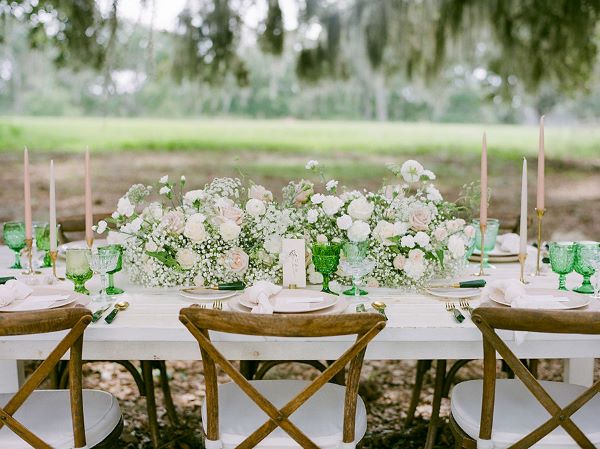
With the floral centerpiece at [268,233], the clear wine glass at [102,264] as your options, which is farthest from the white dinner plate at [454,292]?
the clear wine glass at [102,264]

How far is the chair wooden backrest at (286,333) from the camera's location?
5.35 feet

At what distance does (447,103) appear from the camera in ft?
43.9

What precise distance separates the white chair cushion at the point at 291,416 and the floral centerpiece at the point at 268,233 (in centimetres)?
46

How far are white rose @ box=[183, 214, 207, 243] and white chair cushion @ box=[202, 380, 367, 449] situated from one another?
534 millimetres

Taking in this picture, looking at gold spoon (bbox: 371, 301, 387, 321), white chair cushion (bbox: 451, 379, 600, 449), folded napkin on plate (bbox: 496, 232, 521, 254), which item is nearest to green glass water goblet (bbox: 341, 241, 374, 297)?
gold spoon (bbox: 371, 301, 387, 321)

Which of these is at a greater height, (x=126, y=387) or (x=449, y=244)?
(x=449, y=244)

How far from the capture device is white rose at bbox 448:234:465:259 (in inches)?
95.7

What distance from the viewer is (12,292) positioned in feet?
7.00

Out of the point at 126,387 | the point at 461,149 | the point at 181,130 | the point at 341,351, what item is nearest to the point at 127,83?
the point at 181,130

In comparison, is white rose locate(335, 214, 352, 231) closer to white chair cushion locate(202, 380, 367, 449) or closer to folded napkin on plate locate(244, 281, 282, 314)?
folded napkin on plate locate(244, 281, 282, 314)

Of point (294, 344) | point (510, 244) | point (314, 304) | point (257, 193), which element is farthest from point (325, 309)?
point (510, 244)

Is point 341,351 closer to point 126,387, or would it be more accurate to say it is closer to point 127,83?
point 126,387

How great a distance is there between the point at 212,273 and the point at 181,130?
9.70m

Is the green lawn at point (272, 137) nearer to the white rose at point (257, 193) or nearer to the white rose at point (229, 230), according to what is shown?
the white rose at point (257, 193)
